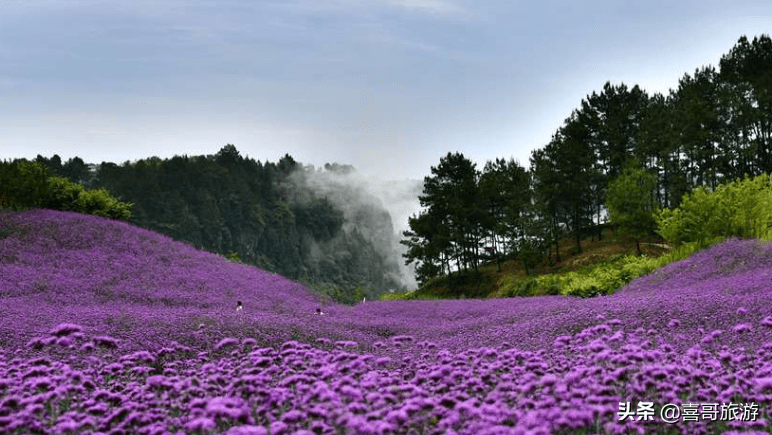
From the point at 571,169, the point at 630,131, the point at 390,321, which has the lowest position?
the point at 390,321

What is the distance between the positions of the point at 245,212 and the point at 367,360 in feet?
374

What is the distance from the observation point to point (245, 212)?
119188mm

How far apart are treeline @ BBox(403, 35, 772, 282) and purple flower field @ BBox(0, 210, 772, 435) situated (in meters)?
30.9

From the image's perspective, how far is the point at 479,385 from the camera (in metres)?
6.52

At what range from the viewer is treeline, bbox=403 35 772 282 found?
177 feet

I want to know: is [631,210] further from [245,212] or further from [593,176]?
[245,212]

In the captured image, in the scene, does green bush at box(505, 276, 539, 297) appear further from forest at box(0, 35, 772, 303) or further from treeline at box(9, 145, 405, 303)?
treeline at box(9, 145, 405, 303)

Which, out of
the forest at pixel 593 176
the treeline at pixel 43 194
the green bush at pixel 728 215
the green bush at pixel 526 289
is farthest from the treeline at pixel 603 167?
the treeline at pixel 43 194

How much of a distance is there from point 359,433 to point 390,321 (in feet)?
48.1

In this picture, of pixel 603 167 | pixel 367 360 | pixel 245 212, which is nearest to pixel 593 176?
pixel 603 167

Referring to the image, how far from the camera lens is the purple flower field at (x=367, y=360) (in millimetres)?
5734

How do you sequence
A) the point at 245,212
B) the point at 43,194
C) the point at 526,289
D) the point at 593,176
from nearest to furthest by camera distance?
the point at 43,194, the point at 526,289, the point at 593,176, the point at 245,212

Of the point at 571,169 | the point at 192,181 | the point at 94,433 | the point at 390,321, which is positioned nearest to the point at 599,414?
the point at 94,433

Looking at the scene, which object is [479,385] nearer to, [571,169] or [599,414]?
[599,414]
